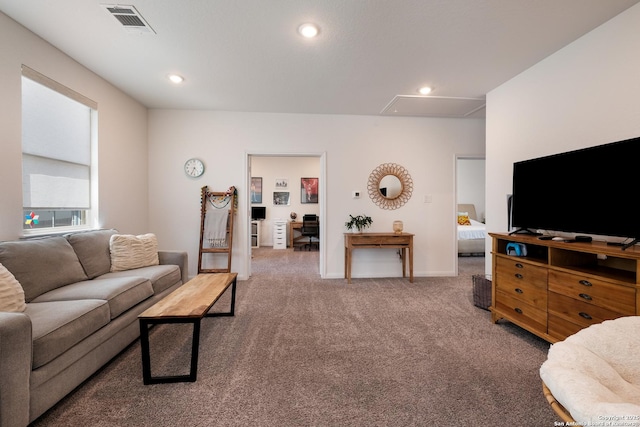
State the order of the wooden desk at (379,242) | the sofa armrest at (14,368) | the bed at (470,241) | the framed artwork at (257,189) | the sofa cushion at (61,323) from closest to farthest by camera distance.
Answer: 1. the sofa armrest at (14,368)
2. the sofa cushion at (61,323)
3. the wooden desk at (379,242)
4. the bed at (470,241)
5. the framed artwork at (257,189)

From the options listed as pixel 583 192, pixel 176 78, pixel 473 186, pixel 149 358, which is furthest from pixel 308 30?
pixel 473 186

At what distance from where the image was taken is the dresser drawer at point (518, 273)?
210cm

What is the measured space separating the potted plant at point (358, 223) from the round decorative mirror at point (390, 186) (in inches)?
13.3

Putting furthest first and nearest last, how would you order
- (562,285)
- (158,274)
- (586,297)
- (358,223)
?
(358,223), (158,274), (562,285), (586,297)

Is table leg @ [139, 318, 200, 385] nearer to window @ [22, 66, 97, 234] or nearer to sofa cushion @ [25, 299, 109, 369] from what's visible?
sofa cushion @ [25, 299, 109, 369]

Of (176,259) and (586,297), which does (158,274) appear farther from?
(586,297)

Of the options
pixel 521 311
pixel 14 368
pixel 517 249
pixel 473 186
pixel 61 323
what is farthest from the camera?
pixel 473 186

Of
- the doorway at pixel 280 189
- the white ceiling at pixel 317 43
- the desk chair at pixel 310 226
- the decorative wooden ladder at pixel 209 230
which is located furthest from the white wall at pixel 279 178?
the white ceiling at pixel 317 43

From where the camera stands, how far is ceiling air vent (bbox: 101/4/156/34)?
1933 mm

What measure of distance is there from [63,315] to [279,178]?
6.15m

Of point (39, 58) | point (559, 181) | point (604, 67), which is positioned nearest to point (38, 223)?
point (39, 58)

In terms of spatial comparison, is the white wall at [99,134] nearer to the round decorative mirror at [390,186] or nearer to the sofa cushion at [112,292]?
the sofa cushion at [112,292]

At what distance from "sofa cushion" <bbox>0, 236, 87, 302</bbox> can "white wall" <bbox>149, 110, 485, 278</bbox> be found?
1814 mm

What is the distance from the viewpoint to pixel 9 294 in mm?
1513
